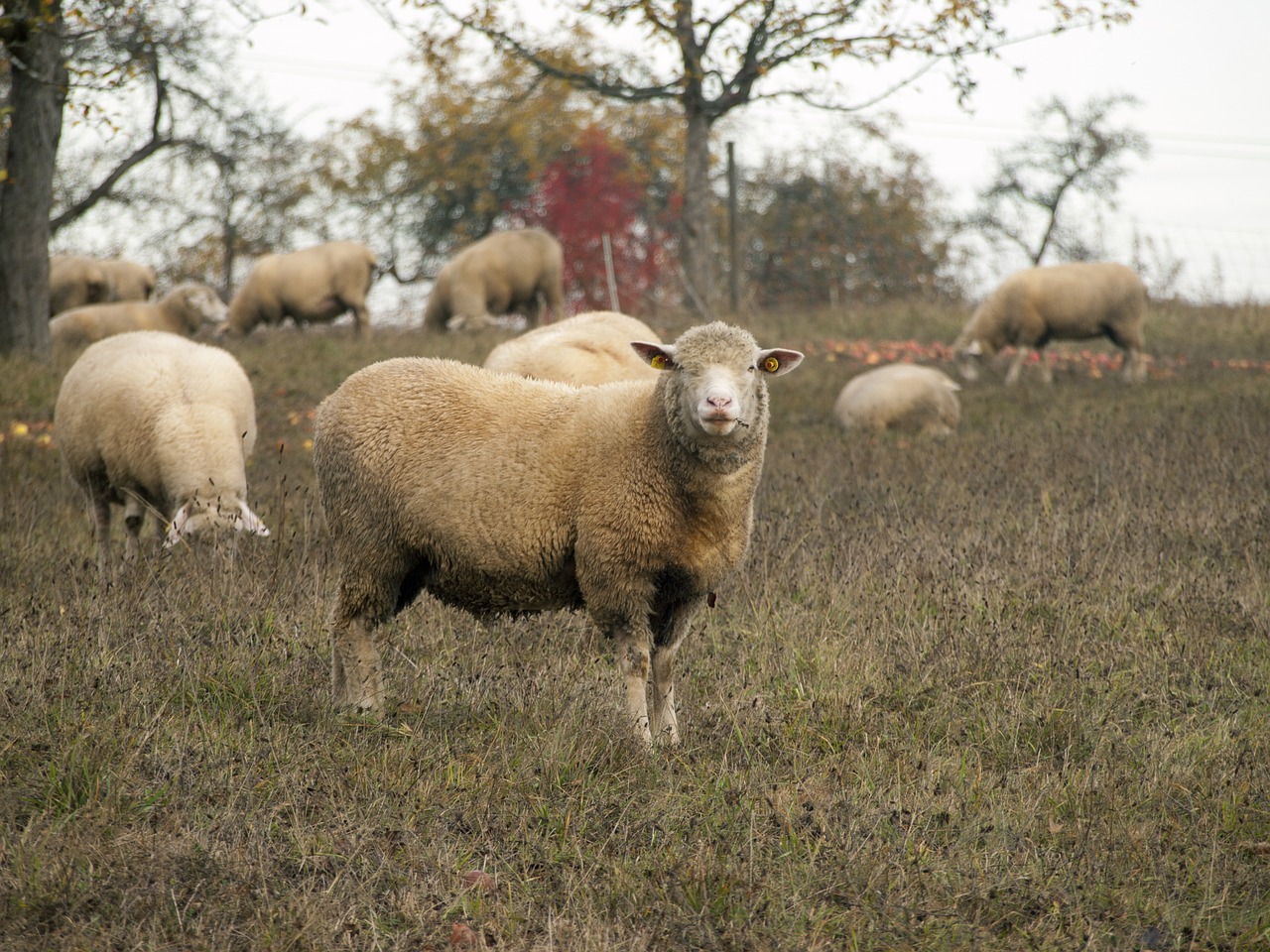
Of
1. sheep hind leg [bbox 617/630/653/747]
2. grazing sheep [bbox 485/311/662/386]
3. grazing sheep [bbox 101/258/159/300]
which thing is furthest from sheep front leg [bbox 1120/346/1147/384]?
grazing sheep [bbox 101/258/159/300]

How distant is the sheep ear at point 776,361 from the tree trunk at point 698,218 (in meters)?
12.8

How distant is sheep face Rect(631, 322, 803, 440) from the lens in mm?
4379

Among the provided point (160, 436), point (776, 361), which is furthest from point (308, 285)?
point (776, 361)

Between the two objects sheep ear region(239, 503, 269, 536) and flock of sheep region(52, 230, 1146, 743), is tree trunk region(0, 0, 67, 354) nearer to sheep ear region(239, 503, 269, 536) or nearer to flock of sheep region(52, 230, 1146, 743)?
sheep ear region(239, 503, 269, 536)

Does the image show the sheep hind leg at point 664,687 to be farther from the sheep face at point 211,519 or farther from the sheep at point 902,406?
the sheep at point 902,406

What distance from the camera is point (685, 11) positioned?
1625 cm

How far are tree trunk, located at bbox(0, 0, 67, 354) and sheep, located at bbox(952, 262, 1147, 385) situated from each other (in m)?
11.0

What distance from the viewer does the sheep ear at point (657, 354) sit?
4.71 meters

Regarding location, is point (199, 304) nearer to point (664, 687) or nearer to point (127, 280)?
point (127, 280)

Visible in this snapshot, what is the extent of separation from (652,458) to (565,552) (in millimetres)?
493

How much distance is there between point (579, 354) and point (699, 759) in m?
3.50

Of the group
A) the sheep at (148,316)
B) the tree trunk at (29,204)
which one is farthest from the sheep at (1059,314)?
the tree trunk at (29,204)

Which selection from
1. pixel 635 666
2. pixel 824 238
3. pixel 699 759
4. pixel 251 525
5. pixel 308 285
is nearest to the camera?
pixel 699 759

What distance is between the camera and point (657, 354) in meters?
4.77
